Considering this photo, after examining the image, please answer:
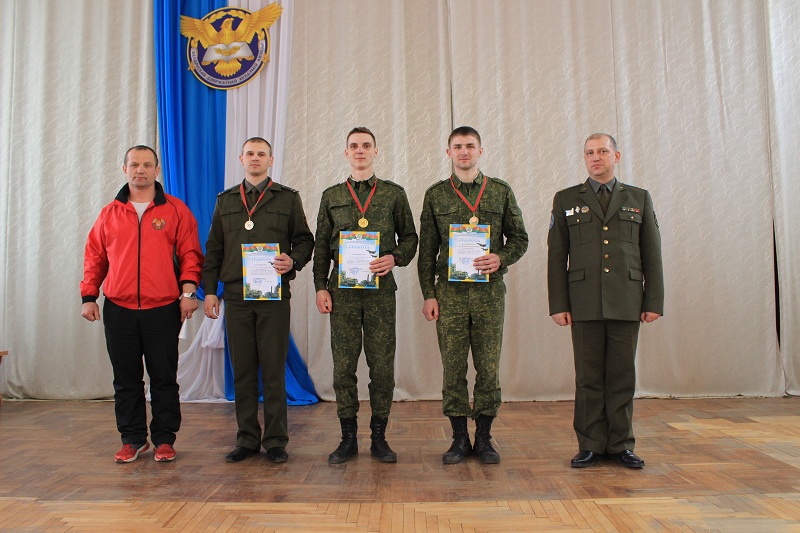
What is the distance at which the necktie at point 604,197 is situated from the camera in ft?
9.73

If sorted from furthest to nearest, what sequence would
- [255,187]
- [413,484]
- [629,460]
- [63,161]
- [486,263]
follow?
[63,161]
[255,187]
[486,263]
[629,460]
[413,484]

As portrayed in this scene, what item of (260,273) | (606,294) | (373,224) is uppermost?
(373,224)

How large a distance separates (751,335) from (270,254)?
390cm

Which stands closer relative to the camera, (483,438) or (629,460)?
(629,460)

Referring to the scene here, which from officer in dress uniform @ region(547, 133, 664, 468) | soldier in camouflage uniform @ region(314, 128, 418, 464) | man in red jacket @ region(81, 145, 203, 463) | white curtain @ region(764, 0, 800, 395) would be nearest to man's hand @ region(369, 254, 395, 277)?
soldier in camouflage uniform @ region(314, 128, 418, 464)

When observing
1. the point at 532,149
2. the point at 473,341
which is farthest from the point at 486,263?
the point at 532,149

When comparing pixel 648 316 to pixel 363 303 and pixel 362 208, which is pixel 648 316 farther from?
pixel 362 208

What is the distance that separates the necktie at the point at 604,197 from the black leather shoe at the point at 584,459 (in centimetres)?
115

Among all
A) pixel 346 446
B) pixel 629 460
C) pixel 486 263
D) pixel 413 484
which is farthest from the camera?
pixel 346 446

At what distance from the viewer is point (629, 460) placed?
9.31 feet

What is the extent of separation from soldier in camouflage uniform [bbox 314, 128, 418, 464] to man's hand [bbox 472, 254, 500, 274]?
35 centimetres

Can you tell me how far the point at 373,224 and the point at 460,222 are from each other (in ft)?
1.43

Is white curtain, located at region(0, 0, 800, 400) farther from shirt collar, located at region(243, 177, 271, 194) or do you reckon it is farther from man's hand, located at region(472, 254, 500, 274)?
man's hand, located at region(472, 254, 500, 274)

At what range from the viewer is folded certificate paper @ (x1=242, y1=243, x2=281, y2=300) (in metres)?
3.03
